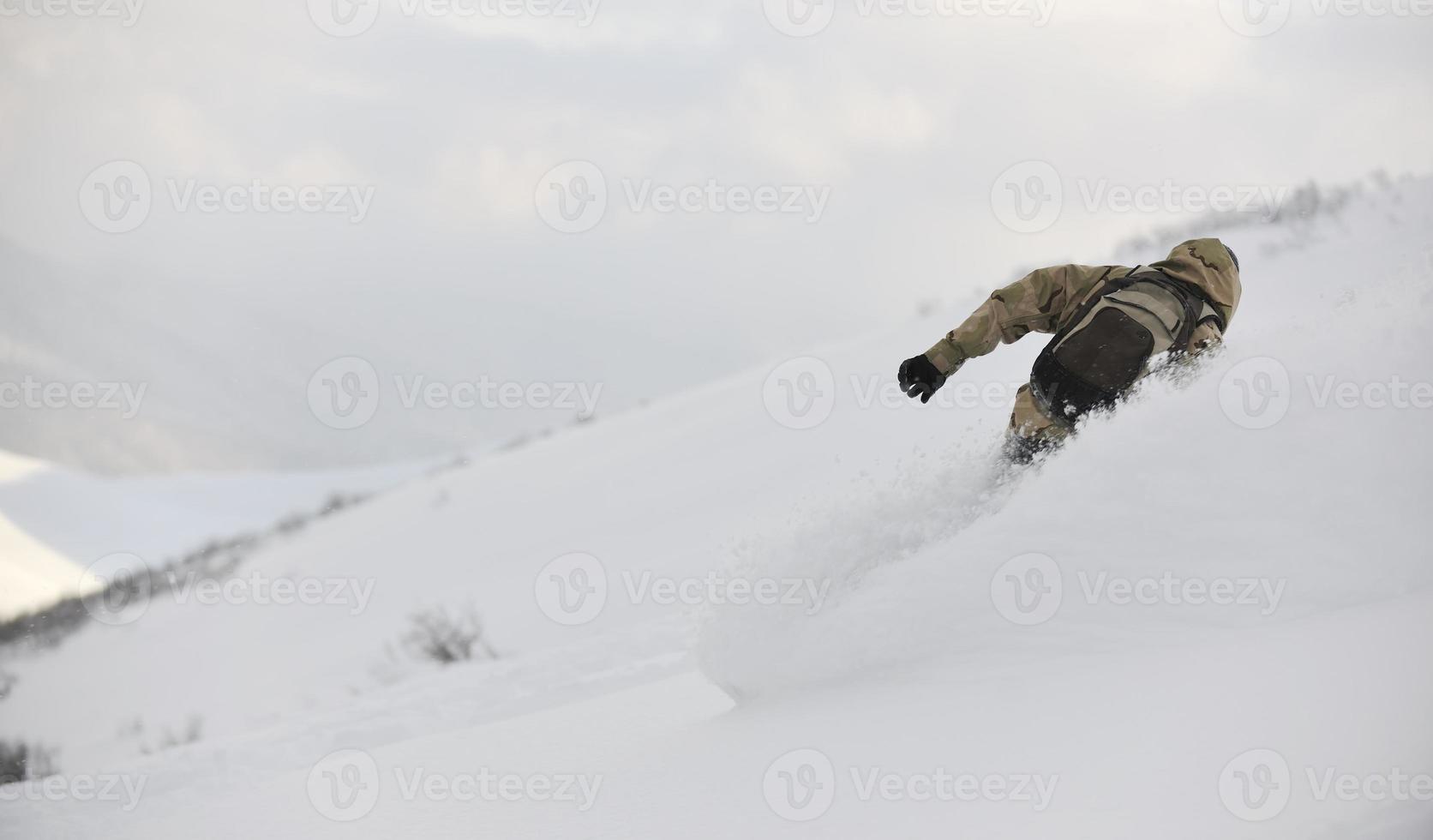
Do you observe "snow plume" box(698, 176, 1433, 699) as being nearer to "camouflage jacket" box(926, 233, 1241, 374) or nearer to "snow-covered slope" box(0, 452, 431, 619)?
"camouflage jacket" box(926, 233, 1241, 374)

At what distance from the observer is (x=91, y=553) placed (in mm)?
18188

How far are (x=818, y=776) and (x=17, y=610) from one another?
13530 mm

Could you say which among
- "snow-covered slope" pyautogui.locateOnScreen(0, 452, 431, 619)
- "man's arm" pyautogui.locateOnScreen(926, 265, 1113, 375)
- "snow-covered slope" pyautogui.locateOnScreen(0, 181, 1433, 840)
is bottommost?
"snow-covered slope" pyautogui.locateOnScreen(0, 181, 1433, 840)

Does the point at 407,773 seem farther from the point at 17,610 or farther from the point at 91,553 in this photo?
the point at 91,553

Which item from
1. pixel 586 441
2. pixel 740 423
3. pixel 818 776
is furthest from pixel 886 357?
pixel 818 776

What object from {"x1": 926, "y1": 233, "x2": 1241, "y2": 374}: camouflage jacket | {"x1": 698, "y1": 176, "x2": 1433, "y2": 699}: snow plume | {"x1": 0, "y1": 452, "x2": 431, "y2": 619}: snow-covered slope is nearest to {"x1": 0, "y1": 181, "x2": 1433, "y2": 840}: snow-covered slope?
{"x1": 698, "y1": 176, "x2": 1433, "y2": 699}: snow plume

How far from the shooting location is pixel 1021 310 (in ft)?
Answer: 11.7

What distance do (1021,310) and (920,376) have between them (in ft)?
1.41

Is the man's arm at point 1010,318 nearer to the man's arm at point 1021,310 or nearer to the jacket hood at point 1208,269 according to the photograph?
the man's arm at point 1021,310

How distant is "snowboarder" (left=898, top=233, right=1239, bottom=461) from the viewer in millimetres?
3205

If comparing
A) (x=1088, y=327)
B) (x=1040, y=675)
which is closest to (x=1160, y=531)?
(x=1040, y=675)

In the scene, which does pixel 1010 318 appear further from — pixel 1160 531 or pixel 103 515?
pixel 103 515

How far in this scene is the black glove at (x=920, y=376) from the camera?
3576 mm

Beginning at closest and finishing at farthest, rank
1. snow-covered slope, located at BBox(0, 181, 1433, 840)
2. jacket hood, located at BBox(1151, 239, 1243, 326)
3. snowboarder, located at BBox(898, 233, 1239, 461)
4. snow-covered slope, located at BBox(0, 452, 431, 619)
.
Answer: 1. snow-covered slope, located at BBox(0, 181, 1433, 840)
2. snowboarder, located at BBox(898, 233, 1239, 461)
3. jacket hood, located at BBox(1151, 239, 1243, 326)
4. snow-covered slope, located at BBox(0, 452, 431, 619)
